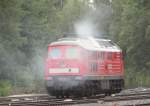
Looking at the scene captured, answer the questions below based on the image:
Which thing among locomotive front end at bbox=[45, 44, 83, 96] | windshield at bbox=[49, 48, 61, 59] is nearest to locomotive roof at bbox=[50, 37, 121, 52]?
locomotive front end at bbox=[45, 44, 83, 96]

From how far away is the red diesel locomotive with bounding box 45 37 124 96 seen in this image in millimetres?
23828

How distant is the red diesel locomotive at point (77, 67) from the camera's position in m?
23.8

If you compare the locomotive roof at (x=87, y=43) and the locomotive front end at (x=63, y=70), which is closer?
the locomotive front end at (x=63, y=70)

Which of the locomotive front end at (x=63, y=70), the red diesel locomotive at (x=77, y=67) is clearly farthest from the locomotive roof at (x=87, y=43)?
the locomotive front end at (x=63, y=70)

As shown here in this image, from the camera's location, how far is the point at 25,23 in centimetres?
4788

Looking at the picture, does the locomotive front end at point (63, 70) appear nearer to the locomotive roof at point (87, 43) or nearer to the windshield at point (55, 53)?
the windshield at point (55, 53)

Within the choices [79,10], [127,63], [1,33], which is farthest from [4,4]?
[79,10]

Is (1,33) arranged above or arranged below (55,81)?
above

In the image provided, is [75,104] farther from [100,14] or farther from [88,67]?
[100,14]

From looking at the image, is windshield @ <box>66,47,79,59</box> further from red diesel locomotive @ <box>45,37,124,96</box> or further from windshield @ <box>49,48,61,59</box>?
windshield @ <box>49,48,61,59</box>

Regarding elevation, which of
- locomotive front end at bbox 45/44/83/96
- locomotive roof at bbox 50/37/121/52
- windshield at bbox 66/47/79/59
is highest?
locomotive roof at bbox 50/37/121/52

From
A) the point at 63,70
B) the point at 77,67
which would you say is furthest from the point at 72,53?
→ the point at 63,70

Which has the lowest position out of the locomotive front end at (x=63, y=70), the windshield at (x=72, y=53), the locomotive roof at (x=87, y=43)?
the locomotive front end at (x=63, y=70)

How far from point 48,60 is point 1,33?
1771 centimetres
